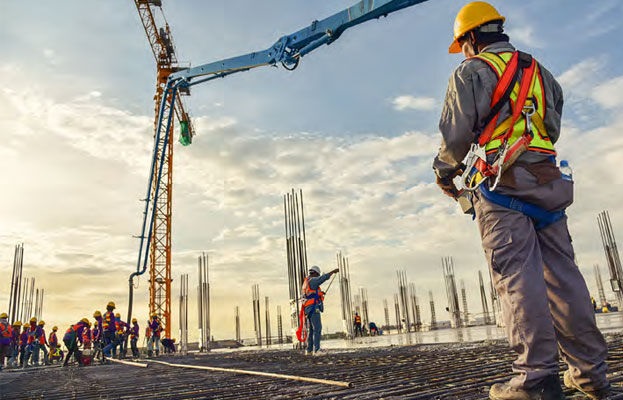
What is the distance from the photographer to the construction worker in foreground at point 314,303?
8.36m

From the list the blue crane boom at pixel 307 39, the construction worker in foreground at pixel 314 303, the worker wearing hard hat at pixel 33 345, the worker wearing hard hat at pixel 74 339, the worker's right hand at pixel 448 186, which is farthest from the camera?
the worker wearing hard hat at pixel 33 345

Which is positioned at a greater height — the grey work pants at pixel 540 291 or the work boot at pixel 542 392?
the grey work pants at pixel 540 291

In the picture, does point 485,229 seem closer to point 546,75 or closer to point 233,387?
point 546,75

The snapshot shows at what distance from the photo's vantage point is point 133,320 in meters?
20.8

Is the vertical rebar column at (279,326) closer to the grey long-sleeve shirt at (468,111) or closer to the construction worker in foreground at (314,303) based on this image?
the construction worker in foreground at (314,303)

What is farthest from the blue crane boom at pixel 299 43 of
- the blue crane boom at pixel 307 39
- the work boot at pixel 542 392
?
the work boot at pixel 542 392

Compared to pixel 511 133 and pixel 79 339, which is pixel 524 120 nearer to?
pixel 511 133

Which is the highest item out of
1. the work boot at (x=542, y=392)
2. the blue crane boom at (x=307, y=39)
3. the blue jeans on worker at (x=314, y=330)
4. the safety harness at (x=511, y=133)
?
the blue crane boom at (x=307, y=39)

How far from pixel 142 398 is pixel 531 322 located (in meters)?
2.92

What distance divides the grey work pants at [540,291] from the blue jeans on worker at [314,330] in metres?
6.39

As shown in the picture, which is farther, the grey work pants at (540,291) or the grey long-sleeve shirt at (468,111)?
the grey long-sleeve shirt at (468,111)

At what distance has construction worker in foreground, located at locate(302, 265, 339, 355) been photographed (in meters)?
8.36

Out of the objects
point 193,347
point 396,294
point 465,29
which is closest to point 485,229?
point 465,29

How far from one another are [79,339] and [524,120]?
16.3 meters
